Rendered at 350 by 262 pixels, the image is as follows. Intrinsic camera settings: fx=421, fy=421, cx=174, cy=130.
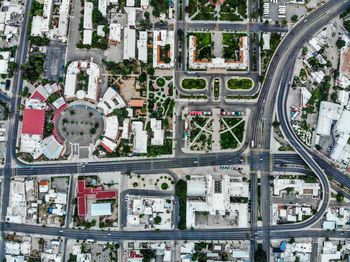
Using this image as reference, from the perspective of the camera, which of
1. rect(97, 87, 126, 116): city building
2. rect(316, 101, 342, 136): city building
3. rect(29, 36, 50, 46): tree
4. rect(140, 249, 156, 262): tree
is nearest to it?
rect(140, 249, 156, 262): tree

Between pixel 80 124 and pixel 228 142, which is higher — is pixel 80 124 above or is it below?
above

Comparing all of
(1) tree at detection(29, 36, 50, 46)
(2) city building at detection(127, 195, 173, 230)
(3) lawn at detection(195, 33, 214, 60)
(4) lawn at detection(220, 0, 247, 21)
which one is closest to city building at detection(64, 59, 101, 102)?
(1) tree at detection(29, 36, 50, 46)

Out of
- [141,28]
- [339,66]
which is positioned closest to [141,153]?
[141,28]

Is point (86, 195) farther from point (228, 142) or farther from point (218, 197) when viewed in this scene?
point (228, 142)

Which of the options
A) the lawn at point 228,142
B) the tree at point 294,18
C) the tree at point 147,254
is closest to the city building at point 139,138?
the lawn at point 228,142

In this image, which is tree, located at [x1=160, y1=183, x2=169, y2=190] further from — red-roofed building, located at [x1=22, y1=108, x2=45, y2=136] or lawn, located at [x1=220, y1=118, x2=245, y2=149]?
red-roofed building, located at [x1=22, y1=108, x2=45, y2=136]

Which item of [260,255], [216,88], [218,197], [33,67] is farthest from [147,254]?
[33,67]
